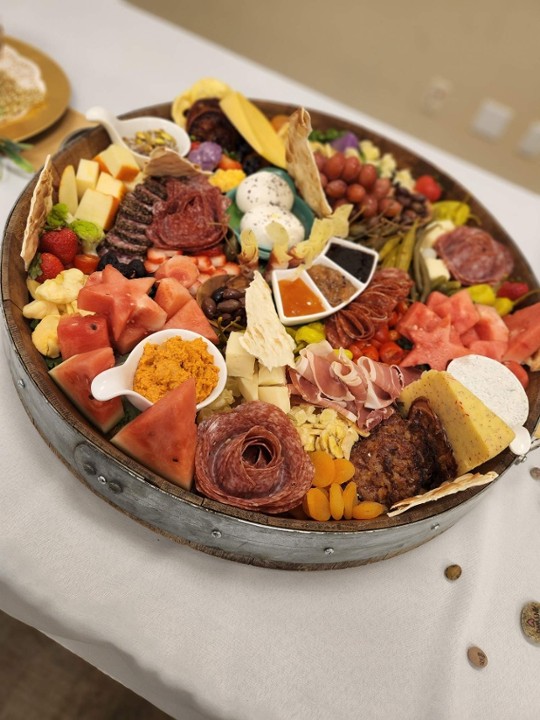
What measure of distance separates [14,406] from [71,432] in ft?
1.15

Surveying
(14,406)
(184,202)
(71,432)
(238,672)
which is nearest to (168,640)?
(238,672)

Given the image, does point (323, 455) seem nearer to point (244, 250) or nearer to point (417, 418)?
point (417, 418)

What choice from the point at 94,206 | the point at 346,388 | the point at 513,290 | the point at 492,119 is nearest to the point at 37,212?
the point at 94,206

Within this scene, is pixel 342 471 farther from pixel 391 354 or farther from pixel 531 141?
pixel 531 141

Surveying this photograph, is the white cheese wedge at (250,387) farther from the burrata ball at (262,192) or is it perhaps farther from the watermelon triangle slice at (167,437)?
the burrata ball at (262,192)

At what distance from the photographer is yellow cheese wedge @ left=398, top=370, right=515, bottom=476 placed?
1.25m

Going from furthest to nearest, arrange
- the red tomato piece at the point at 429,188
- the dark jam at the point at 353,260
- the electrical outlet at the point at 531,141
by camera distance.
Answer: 1. the electrical outlet at the point at 531,141
2. the red tomato piece at the point at 429,188
3. the dark jam at the point at 353,260

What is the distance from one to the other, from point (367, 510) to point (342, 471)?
0.36 feet

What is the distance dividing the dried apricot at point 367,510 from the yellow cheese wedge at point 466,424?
0.76ft

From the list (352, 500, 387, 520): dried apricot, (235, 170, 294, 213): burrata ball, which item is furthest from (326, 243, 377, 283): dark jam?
(352, 500, 387, 520): dried apricot

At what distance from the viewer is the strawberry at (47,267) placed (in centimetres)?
143

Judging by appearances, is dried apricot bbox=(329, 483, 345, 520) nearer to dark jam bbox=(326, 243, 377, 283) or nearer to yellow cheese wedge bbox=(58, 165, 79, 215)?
dark jam bbox=(326, 243, 377, 283)

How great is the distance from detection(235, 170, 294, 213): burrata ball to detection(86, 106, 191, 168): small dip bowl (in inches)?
10.3

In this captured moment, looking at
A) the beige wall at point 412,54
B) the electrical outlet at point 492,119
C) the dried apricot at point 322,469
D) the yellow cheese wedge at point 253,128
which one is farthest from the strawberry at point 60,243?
the electrical outlet at point 492,119
